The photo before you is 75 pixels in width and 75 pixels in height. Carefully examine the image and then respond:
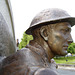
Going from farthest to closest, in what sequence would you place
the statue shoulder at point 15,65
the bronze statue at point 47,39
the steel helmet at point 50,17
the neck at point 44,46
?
the neck at point 44,46 < the steel helmet at point 50,17 < the bronze statue at point 47,39 < the statue shoulder at point 15,65

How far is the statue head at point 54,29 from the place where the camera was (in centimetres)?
191

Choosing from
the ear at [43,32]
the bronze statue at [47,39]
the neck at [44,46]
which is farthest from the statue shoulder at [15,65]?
the ear at [43,32]

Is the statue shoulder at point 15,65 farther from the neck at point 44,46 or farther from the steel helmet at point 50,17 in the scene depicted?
the steel helmet at point 50,17

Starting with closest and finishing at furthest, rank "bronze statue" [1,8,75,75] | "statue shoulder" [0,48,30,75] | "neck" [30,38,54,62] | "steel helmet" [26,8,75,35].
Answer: "statue shoulder" [0,48,30,75] < "bronze statue" [1,8,75,75] < "steel helmet" [26,8,75,35] < "neck" [30,38,54,62]

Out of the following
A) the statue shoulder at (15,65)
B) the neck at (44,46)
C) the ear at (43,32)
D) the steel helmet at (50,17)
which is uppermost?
the steel helmet at (50,17)

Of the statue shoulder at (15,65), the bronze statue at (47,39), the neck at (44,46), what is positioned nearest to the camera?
the statue shoulder at (15,65)

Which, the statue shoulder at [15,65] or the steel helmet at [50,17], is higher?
the steel helmet at [50,17]

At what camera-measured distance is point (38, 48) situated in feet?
6.30

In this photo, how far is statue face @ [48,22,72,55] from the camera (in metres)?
1.92

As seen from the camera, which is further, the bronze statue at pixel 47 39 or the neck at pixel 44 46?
the neck at pixel 44 46

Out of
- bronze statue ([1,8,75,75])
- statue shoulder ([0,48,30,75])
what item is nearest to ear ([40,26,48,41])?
bronze statue ([1,8,75,75])

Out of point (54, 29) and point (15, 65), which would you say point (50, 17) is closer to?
point (54, 29)

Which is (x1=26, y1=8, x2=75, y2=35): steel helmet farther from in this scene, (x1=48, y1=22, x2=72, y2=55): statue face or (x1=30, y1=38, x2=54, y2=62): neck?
(x1=30, y1=38, x2=54, y2=62): neck

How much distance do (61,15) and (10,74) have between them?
115 cm
